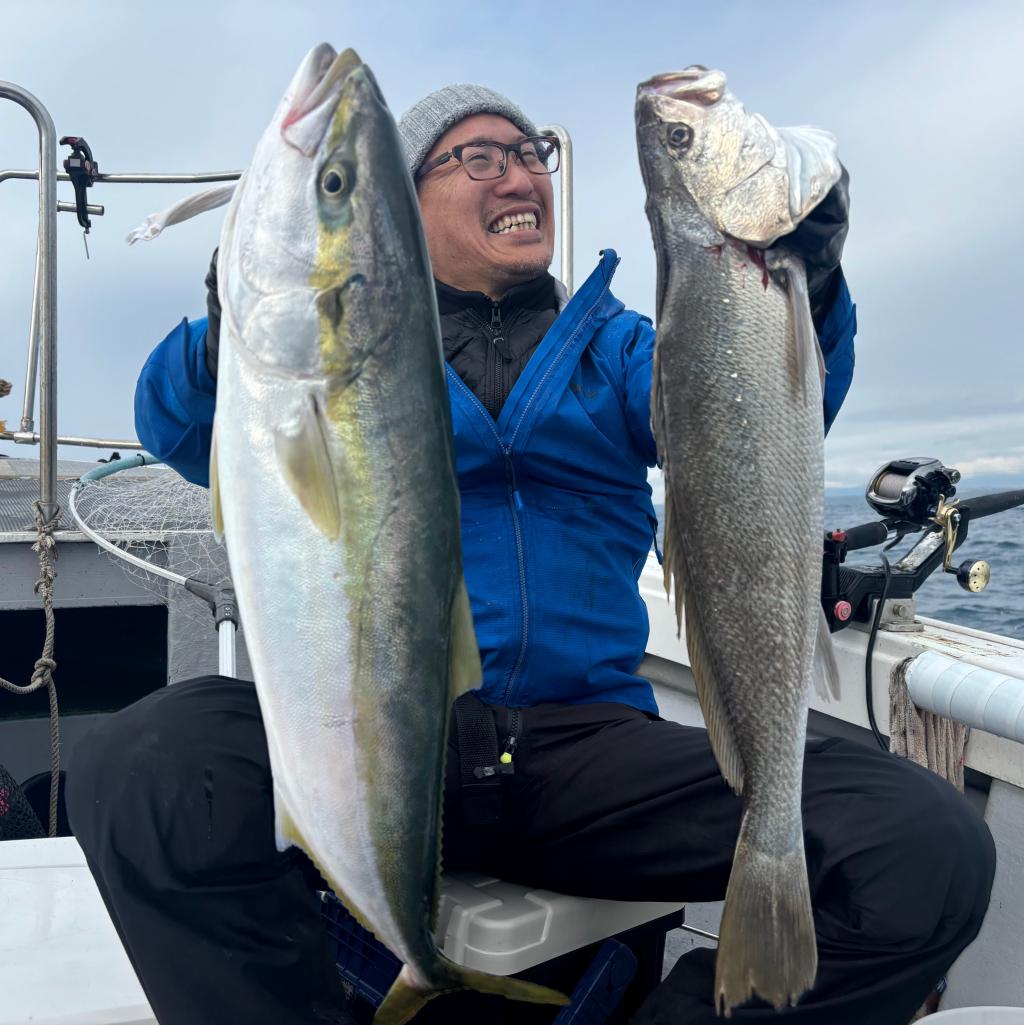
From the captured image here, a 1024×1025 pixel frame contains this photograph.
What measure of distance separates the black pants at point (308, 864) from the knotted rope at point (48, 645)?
1.95m

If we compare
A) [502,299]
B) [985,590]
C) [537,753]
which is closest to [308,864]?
[537,753]

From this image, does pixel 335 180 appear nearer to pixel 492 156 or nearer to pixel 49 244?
pixel 492 156

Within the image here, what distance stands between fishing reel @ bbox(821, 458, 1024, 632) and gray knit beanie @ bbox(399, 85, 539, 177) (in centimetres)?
164

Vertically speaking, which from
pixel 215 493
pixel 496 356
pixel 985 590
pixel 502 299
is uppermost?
pixel 502 299

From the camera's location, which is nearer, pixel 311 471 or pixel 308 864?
pixel 311 471

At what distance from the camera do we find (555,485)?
7.63 ft

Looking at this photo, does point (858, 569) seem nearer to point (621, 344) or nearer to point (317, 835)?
point (621, 344)

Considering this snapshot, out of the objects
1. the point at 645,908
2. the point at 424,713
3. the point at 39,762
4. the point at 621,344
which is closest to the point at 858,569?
the point at 621,344

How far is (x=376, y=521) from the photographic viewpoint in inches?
55.5

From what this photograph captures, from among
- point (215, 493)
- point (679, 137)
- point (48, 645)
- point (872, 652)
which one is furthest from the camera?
point (48, 645)

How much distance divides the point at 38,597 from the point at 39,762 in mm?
1199

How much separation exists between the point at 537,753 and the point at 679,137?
4.33ft

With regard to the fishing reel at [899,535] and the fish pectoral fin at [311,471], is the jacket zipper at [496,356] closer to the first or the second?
the fish pectoral fin at [311,471]

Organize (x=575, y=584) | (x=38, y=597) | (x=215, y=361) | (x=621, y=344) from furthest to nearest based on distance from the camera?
(x=38, y=597) → (x=621, y=344) → (x=575, y=584) → (x=215, y=361)
